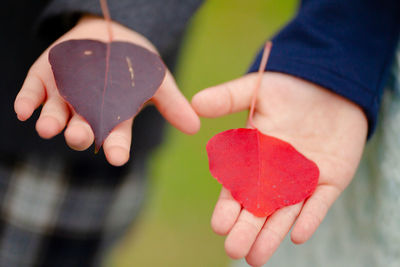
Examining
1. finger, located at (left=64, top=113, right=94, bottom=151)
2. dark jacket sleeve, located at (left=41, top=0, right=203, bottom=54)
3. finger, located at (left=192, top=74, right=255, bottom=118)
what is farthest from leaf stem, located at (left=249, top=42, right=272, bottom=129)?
finger, located at (left=64, top=113, right=94, bottom=151)

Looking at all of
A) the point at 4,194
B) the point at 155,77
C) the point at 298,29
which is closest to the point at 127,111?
the point at 155,77

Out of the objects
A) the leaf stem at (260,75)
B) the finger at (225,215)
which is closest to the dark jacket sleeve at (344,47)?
the leaf stem at (260,75)

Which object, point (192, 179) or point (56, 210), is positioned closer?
point (56, 210)

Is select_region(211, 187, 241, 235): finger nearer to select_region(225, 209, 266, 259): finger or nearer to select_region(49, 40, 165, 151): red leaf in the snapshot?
select_region(225, 209, 266, 259): finger

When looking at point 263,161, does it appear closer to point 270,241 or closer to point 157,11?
point 270,241

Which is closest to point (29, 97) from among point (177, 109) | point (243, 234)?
point (177, 109)

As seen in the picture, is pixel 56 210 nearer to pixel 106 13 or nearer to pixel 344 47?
pixel 106 13

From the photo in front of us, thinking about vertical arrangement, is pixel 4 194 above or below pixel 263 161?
below
